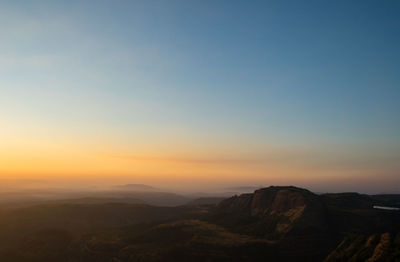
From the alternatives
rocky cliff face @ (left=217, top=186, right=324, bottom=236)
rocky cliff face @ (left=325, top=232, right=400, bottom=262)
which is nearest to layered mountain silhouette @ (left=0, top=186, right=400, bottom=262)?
rocky cliff face @ (left=325, top=232, right=400, bottom=262)

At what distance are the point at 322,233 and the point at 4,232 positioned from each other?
4359 inches

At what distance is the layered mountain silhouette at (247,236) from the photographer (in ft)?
246

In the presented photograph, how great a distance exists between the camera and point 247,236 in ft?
293

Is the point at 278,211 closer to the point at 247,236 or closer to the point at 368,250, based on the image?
the point at 247,236

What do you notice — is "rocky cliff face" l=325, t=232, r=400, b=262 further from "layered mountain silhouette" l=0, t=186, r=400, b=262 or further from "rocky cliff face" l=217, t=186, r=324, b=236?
"rocky cliff face" l=217, t=186, r=324, b=236

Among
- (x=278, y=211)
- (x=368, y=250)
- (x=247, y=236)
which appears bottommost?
(x=247, y=236)

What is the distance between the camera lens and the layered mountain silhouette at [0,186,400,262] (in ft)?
246

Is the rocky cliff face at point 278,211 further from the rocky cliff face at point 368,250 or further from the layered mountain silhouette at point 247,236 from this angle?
the rocky cliff face at point 368,250

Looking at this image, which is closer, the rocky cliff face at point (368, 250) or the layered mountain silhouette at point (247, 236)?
the rocky cliff face at point (368, 250)

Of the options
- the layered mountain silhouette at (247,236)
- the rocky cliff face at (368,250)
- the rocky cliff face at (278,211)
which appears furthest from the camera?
the rocky cliff face at (278,211)

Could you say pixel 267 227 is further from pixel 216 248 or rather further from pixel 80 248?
pixel 80 248

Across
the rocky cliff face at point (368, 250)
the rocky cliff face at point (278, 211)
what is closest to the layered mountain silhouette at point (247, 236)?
the rocky cliff face at point (368, 250)

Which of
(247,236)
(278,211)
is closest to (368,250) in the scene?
(247,236)

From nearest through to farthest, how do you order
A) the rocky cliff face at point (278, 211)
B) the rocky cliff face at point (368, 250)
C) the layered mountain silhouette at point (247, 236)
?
the rocky cliff face at point (368, 250) < the layered mountain silhouette at point (247, 236) < the rocky cliff face at point (278, 211)
